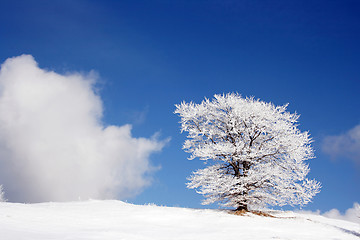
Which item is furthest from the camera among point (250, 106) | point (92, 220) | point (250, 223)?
point (250, 106)

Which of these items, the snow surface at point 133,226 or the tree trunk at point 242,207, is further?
the tree trunk at point 242,207

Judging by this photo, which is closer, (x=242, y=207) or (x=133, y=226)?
(x=133, y=226)

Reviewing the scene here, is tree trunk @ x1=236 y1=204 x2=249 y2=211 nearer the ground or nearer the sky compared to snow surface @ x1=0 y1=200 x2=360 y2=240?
nearer the sky

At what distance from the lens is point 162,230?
1468 cm

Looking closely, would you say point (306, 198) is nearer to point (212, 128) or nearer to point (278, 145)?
point (278, 145)

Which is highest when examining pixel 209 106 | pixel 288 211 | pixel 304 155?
pixel 209 106

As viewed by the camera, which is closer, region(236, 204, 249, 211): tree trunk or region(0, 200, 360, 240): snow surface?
region(0, 200, 360, 240): snow surface

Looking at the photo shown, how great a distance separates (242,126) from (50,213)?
1473cm

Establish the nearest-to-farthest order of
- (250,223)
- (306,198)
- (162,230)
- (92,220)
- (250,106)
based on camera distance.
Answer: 1. (162,230)
2. (92,220)
3. (250,223)
4. (306,198)
5. (250,106)

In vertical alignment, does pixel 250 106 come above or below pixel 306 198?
above

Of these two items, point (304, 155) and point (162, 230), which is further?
point (304, 155)

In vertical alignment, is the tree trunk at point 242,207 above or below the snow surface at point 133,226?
above

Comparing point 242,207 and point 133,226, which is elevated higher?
point 242,207

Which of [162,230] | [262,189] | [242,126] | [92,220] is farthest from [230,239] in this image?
[242,126]
